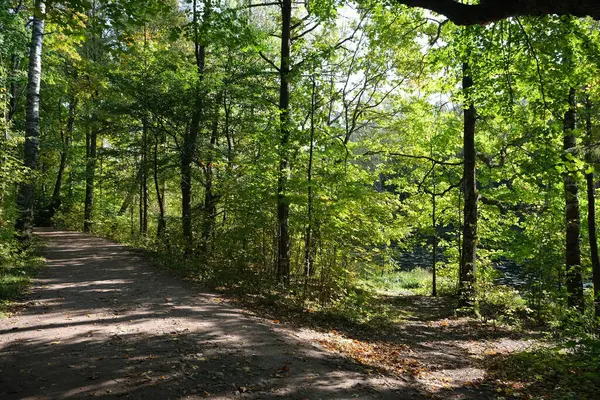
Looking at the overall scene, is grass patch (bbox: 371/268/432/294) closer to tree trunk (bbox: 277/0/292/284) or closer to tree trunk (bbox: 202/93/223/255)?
tree trunk (bbox: 277/0/292/284)

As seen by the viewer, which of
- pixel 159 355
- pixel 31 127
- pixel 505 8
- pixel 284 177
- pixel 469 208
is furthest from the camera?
pixel 31 127

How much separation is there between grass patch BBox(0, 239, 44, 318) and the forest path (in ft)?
1.04

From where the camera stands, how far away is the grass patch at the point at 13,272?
701 centimetres

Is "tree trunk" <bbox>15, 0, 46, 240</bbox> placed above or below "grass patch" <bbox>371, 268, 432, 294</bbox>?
above

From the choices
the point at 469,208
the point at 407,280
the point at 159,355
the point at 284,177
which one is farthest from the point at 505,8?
the point at 407,280

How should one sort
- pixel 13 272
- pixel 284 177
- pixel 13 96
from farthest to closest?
pixel 13 96, pixel 284 177, pixel 13 272

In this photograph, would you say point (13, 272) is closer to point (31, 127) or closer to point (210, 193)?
point (31, 127)

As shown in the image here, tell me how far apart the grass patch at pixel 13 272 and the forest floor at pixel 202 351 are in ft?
0.93

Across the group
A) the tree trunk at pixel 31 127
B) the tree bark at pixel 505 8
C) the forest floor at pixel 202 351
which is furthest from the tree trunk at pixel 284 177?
the tree trunk at pixel 31 127

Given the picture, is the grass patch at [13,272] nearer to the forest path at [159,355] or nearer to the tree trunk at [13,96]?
the forest path at [159,355]

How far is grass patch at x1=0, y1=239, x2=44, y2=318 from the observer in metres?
7.01

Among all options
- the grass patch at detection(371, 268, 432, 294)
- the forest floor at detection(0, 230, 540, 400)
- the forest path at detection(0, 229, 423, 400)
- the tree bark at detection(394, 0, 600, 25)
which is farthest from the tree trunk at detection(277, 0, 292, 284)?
the grass patch at detection(371, 268, 432, 294)

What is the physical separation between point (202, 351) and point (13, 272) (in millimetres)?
6418

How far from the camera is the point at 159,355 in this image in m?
4.91
